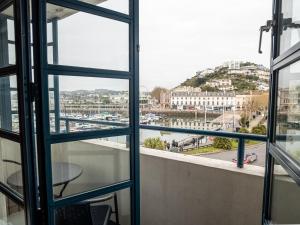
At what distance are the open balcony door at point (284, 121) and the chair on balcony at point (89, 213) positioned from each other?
1.06 meters

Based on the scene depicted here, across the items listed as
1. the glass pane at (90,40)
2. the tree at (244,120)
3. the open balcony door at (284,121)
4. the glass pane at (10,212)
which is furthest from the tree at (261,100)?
the glass pane at (10,212)

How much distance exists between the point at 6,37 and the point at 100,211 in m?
1.33

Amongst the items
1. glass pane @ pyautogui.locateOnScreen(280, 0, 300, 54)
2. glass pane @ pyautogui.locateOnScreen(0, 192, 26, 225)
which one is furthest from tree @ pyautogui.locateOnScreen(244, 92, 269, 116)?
glass pane @ pyautogui.locateOnScreen(0, 192, 26, 225)

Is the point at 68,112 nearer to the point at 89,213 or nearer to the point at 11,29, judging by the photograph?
the point at 11,29

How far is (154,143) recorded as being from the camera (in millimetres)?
2531

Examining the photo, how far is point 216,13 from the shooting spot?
208cm

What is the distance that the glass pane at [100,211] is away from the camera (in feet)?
4.82

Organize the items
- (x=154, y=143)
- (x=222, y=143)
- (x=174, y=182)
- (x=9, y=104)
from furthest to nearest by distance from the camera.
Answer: (x=154, y=143) → (x=174, y=182) → (x=222, y=143) → (x=9, y=104)

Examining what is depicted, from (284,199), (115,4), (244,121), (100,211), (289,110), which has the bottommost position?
(100,211)

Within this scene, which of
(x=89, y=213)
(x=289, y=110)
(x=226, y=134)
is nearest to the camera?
(x=289, y=110)

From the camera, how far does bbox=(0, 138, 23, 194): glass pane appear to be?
1423mm

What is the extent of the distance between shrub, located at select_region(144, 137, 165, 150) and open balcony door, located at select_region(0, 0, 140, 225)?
0.77 metres

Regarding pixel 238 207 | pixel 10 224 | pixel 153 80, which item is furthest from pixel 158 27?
pixel 10 224

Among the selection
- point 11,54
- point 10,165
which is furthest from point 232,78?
point 10,165
